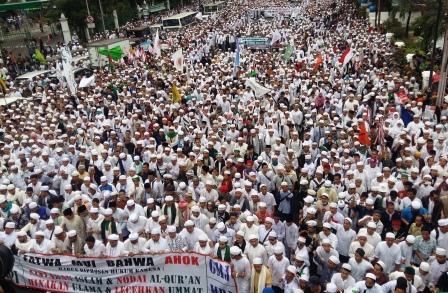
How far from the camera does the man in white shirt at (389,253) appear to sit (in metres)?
6.08

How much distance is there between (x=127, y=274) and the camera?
20.1 ft

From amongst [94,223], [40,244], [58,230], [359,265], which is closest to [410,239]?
[359,265]

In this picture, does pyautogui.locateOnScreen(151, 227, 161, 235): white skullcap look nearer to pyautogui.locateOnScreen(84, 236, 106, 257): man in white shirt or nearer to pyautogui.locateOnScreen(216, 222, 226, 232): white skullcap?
pyautogui.locateOnScreen(84, 236, 106, 257): man in white shirt

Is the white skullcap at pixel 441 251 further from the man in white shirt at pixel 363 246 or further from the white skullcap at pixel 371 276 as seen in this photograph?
the white skullcap at pixel 371 276

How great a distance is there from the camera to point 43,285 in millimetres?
6527

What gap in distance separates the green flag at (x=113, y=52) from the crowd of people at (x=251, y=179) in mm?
6058

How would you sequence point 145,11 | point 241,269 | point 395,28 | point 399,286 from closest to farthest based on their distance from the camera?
point 399,286, point 241,269, point 395,28, point 145,11

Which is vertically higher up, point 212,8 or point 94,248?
point 94,248

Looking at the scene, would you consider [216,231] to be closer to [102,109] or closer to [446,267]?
[446,267]

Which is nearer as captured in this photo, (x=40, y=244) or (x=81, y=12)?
(x=40, y=244)

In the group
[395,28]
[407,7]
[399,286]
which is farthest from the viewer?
[395,28]

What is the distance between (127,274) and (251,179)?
2.85 metres

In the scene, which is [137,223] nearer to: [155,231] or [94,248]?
[155,231]

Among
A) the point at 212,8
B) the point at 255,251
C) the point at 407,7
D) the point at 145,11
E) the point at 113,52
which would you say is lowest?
the point at 212,8
